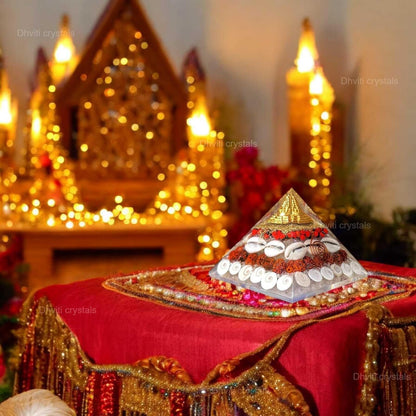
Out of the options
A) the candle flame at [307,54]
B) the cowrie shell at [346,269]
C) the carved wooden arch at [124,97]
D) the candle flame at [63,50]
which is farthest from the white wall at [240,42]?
the cowrie shell at [346,269]

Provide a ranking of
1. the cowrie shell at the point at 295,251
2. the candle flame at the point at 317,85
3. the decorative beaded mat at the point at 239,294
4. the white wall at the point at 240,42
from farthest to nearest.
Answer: the white wall at the point at 240,42 → the candle flame at the point at 317,85 → the cowrie shell at the point at 295,251 → the decorative beaded mat at the point at 239,294

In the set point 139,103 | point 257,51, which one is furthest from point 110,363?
point 257,51

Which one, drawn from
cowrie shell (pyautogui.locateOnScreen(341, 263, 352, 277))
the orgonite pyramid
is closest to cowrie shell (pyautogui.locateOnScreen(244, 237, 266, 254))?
the orgonite pyramid

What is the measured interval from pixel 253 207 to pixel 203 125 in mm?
669

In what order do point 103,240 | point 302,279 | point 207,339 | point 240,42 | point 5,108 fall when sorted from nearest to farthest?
point 207,339 → point 302,279 → point 103,240 → point 5,108 → point 240,42

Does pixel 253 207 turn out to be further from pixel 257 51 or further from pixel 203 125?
pixel 257 51

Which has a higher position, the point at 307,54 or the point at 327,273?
the point at 307,54

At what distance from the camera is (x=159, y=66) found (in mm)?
5523

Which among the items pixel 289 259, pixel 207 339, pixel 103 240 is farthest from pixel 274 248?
pixel 103 240

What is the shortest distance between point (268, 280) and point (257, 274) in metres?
0.04

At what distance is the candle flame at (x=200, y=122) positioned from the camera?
5.37m

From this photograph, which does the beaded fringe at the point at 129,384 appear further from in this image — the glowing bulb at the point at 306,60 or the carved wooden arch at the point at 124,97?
the glowing bulb at the point at 306,60

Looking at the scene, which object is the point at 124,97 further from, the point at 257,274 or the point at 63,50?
the point at 257,274

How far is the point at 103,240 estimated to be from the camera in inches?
203
